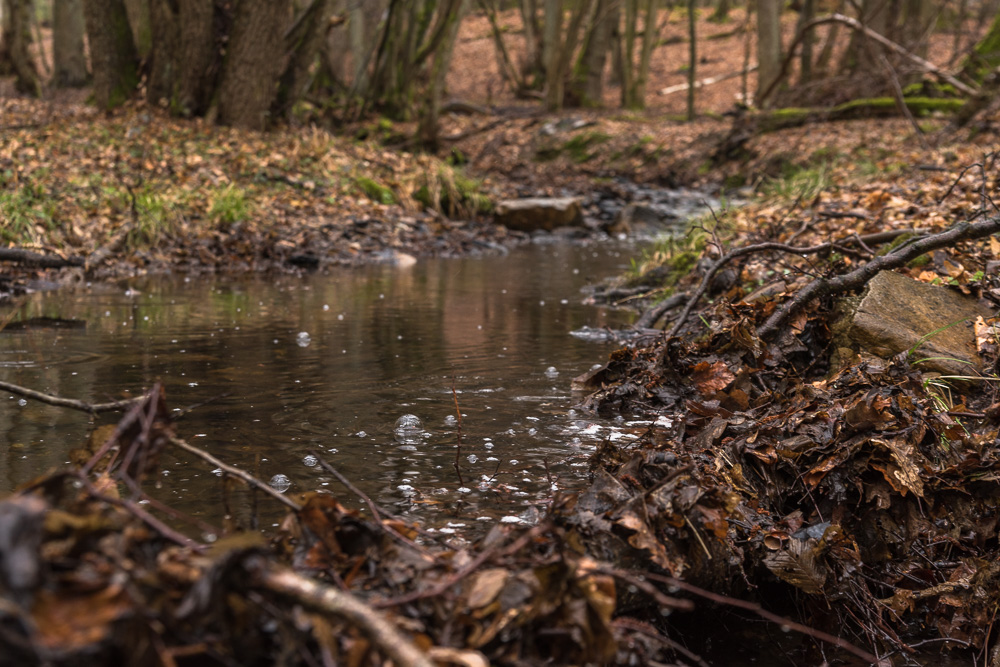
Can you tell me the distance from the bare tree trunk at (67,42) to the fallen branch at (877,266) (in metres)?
23.1

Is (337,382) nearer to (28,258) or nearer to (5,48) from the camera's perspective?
(28,258)

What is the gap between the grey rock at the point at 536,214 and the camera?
1464 centimetres

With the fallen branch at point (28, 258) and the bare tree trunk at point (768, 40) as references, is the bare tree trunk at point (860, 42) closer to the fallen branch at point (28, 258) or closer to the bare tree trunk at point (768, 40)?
the bare tree trunk at point (768, 40)

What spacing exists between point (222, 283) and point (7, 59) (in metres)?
16.7

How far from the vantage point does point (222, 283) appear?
954 centimetres

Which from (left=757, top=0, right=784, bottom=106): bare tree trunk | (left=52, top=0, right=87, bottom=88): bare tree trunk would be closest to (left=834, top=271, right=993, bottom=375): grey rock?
(left=757, top=0, right=784, bottom=106): bare tree trunk

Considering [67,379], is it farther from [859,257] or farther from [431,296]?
[859,257]

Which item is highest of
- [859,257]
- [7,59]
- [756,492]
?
[7,59]

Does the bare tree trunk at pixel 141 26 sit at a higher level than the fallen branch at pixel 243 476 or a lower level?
higher

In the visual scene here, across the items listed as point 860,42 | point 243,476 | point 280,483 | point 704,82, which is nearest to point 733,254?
point 280,483

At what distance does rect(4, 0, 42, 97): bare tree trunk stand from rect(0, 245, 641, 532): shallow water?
544 inches

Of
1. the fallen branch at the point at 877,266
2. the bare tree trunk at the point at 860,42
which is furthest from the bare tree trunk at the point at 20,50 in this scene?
the fallen branch at the point at 877,266

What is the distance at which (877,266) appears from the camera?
4.35 metres

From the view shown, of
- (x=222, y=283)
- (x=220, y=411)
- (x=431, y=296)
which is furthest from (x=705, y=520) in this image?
(x=222, y=283)
